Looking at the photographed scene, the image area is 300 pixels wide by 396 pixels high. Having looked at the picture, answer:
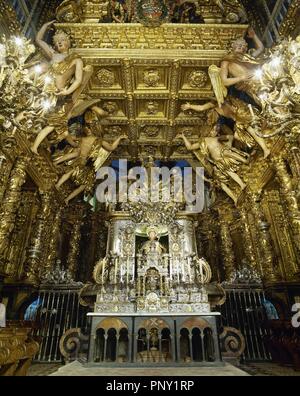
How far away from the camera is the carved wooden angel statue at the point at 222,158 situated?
369 inches

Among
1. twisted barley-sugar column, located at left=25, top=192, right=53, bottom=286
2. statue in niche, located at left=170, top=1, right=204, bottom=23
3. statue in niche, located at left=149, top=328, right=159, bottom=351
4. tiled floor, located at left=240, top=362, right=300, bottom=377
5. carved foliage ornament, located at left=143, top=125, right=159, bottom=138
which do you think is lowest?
tiled floor, located at left=240, top=362, right=300, bottom=377

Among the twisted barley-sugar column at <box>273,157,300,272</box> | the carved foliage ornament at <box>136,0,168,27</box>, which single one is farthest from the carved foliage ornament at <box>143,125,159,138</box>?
the twisted barley-sugar column at <box>273,157,300,272</box>

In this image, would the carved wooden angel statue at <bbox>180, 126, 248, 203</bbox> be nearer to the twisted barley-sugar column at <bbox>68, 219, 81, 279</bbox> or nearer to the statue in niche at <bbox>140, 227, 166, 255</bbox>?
the statue in niche at <bbox>140, 227, 166, 255</bbox>

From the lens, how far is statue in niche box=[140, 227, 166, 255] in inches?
321

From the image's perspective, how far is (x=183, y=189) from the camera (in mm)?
11219

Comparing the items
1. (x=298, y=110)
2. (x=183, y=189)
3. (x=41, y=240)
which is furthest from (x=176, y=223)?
(x=298, y=110)

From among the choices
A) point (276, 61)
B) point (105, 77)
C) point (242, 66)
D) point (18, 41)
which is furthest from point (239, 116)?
point (18, 41)

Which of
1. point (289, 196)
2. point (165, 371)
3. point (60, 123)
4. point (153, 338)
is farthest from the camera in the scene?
point (60, 123)

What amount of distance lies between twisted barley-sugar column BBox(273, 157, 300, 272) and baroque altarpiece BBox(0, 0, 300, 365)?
4 cm

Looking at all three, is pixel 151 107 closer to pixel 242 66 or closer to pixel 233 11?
pixel 242 66

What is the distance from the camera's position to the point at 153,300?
6.50 metres

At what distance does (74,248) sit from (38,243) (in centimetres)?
288

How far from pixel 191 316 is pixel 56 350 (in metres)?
3.45
